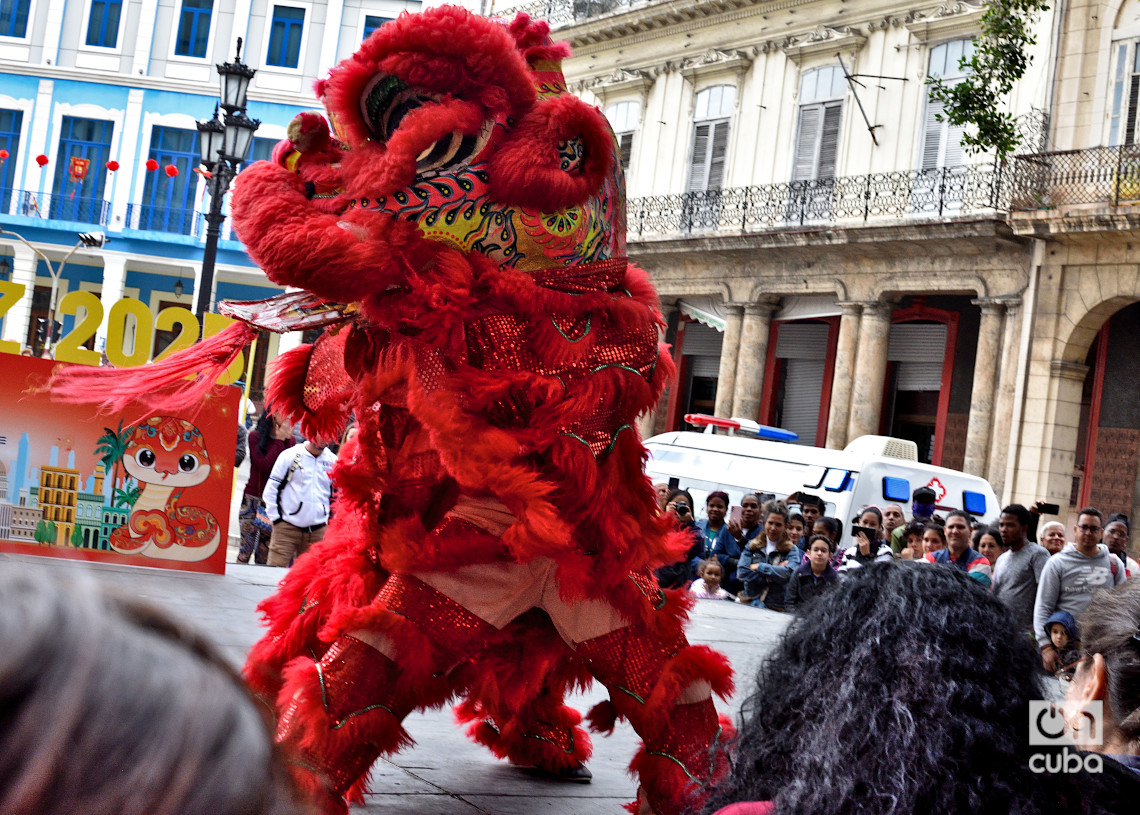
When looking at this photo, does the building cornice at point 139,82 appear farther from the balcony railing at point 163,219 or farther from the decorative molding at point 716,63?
the decorative molding at point 716,63

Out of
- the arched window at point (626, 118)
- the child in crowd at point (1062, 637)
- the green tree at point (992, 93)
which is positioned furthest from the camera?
the arched window at point (626, 118)

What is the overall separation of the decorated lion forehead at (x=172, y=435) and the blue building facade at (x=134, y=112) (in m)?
25.7

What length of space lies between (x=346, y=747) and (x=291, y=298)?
122 cm

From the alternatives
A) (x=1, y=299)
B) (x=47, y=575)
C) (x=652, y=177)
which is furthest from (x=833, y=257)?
(x=47, y=575)

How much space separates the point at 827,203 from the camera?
20688 millimetres

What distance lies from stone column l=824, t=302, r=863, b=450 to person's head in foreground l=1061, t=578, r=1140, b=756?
1795 cm

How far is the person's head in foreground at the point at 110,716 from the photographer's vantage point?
23.1 inches

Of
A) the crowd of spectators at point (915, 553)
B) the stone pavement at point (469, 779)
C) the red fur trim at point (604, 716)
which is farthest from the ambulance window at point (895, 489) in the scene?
the red fur trim at point (604, 716)

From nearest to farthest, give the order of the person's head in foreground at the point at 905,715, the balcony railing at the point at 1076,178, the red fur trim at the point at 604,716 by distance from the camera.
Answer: the person's head in foreground at the point at 905,715 < the red fur trim at the point at 604,716 < the balcony railing at the point at 1076,178

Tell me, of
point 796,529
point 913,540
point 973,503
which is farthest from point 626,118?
point 913,540

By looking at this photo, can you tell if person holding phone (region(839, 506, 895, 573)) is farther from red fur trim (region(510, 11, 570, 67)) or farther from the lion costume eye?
the lion costume eye

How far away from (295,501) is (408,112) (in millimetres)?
5331

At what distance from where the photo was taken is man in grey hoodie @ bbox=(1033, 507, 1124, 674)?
25.2 feet

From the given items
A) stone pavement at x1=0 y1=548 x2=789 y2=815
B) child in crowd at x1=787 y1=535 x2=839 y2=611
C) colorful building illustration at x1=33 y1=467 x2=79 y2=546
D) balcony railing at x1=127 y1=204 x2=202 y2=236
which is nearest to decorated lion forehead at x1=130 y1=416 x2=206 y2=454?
colorful building illustration at x1=33 y1=467 x2=79 y2=546
